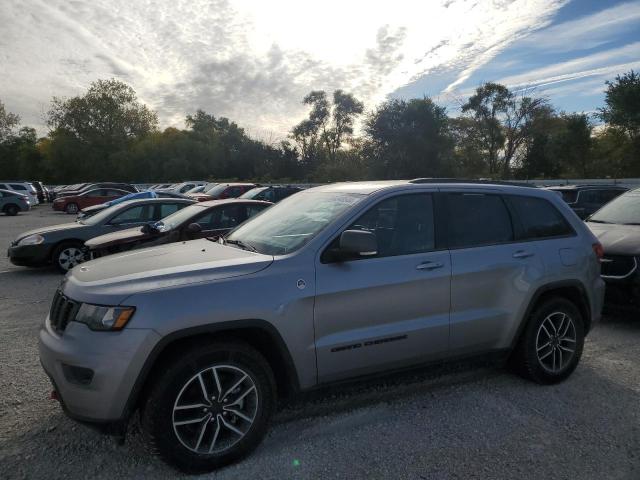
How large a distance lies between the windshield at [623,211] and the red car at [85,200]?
973 inches

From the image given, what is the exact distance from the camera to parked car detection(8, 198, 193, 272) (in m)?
8.98

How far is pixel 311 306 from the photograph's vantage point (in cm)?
304

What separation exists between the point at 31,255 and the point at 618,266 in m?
9.54

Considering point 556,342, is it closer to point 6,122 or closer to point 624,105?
point 624,105

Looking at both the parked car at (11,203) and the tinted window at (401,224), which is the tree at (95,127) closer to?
the parked car at (11,203)

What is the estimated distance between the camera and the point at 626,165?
2978cm

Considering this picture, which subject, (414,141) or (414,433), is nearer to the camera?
(414,433)

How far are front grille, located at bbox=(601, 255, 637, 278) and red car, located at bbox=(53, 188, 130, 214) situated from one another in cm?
2544

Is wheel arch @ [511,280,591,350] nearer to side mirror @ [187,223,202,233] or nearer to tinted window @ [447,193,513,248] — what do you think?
tinted window @ [447,193,513,248]

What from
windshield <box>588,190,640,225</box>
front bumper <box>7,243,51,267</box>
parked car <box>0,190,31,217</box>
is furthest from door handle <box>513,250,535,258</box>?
parked car <box>0,190,31,217</box>

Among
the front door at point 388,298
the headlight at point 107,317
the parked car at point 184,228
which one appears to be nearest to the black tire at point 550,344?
the front door at point 388,298

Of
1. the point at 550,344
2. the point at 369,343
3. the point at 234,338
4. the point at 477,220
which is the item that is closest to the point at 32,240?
the point at 234,338

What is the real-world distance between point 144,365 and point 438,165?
38.7 metres

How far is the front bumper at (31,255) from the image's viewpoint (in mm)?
8953
